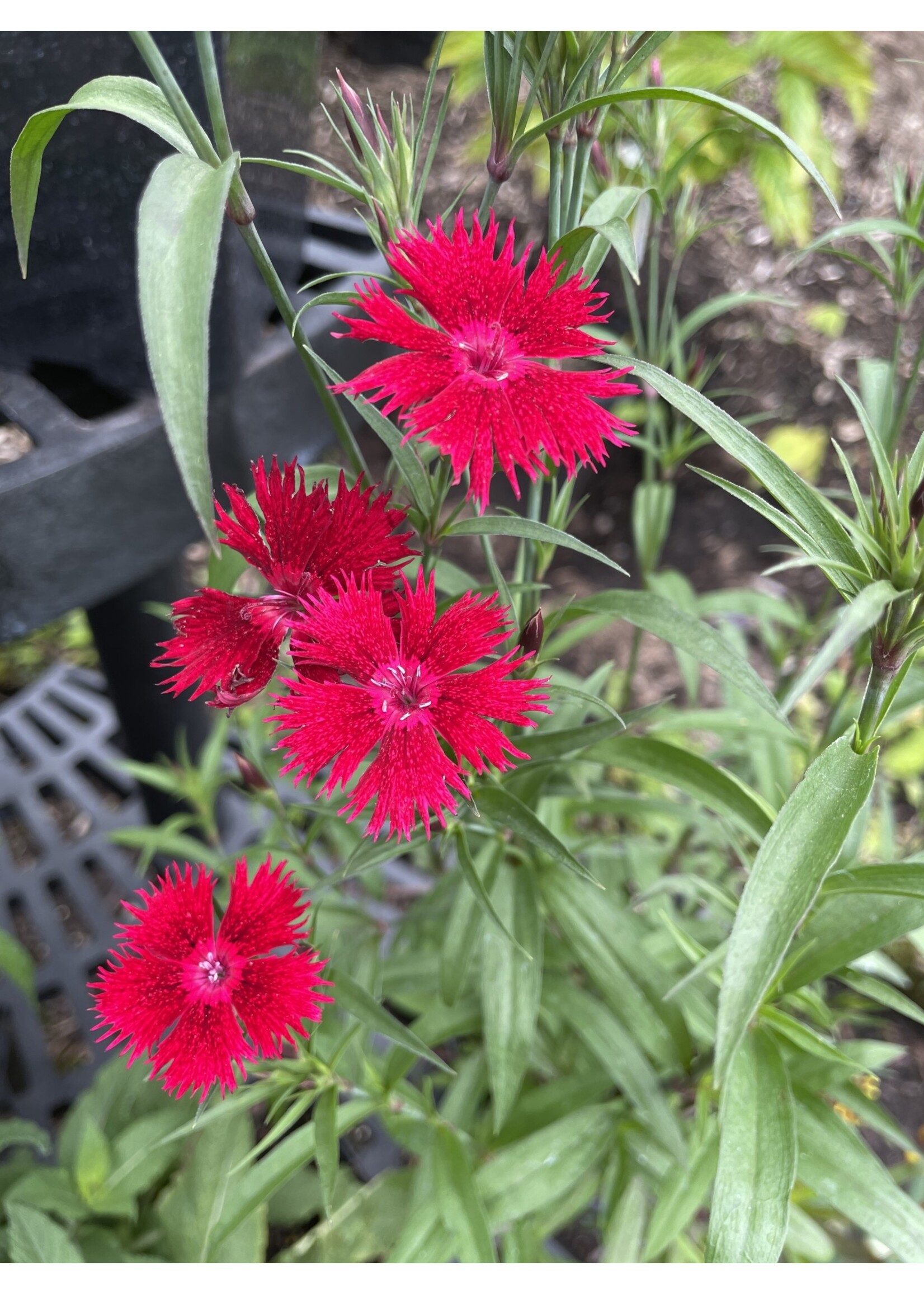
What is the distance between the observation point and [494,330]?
0.41 meters

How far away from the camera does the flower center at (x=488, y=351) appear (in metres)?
0.40

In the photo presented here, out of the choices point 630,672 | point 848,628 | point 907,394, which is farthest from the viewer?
point 630,672

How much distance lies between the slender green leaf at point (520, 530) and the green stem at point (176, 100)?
18 cm

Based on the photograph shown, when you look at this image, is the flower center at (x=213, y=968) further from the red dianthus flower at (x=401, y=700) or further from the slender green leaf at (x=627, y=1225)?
the slender green leaf at (x=627, y=1225)

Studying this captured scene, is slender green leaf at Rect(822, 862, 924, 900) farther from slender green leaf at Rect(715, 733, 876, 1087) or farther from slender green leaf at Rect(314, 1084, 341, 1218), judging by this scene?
slender green leaf at Rect(314, 1084, 341, 1218)

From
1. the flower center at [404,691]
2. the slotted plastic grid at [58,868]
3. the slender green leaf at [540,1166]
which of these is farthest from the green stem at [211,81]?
the slotted plastic grid at [58,868]

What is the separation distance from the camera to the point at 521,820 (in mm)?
473

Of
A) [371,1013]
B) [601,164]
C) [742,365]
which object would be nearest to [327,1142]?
[371,1013]

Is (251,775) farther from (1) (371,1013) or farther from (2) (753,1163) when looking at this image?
(2) (753,1163)

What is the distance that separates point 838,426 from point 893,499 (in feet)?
5.01

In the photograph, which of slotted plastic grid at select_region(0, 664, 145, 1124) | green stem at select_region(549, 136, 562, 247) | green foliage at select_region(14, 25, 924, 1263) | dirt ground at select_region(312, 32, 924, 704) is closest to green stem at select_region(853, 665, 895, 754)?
green foliage at select_region(14, 25, 924, 1263)

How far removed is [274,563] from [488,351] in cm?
13
